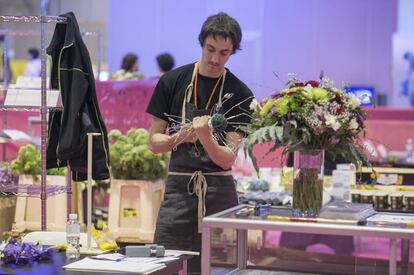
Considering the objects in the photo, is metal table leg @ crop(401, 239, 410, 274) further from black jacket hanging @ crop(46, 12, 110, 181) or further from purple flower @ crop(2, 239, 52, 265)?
black jacket hanging @ crop(46, 12, 110, 181)

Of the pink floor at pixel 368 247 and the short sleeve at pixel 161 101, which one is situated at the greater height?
the short sleeve at pixel 161 101

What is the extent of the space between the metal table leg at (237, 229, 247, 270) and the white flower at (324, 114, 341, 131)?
0.58m

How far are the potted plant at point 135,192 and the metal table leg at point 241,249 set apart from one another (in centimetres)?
236

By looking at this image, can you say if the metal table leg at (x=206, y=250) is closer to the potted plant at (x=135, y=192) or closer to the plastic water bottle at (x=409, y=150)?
the potted plant at (x=135, y=192)

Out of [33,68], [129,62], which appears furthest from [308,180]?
[33,68]

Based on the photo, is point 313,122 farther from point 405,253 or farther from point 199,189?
point 199,189

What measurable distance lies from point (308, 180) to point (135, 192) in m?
2.78

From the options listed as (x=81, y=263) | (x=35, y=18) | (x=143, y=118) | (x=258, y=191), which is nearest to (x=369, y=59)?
(x=143, y=118)

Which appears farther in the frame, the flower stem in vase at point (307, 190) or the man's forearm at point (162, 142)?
the man's forearm at point (162, 142)

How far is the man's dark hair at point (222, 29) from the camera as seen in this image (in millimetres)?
3682

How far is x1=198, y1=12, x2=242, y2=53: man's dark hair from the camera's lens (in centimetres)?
368

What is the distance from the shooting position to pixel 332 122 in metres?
2.92

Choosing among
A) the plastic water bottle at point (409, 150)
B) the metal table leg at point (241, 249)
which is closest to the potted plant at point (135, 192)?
the metal table leg at point (241, 249)

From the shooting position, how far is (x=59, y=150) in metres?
3.90
